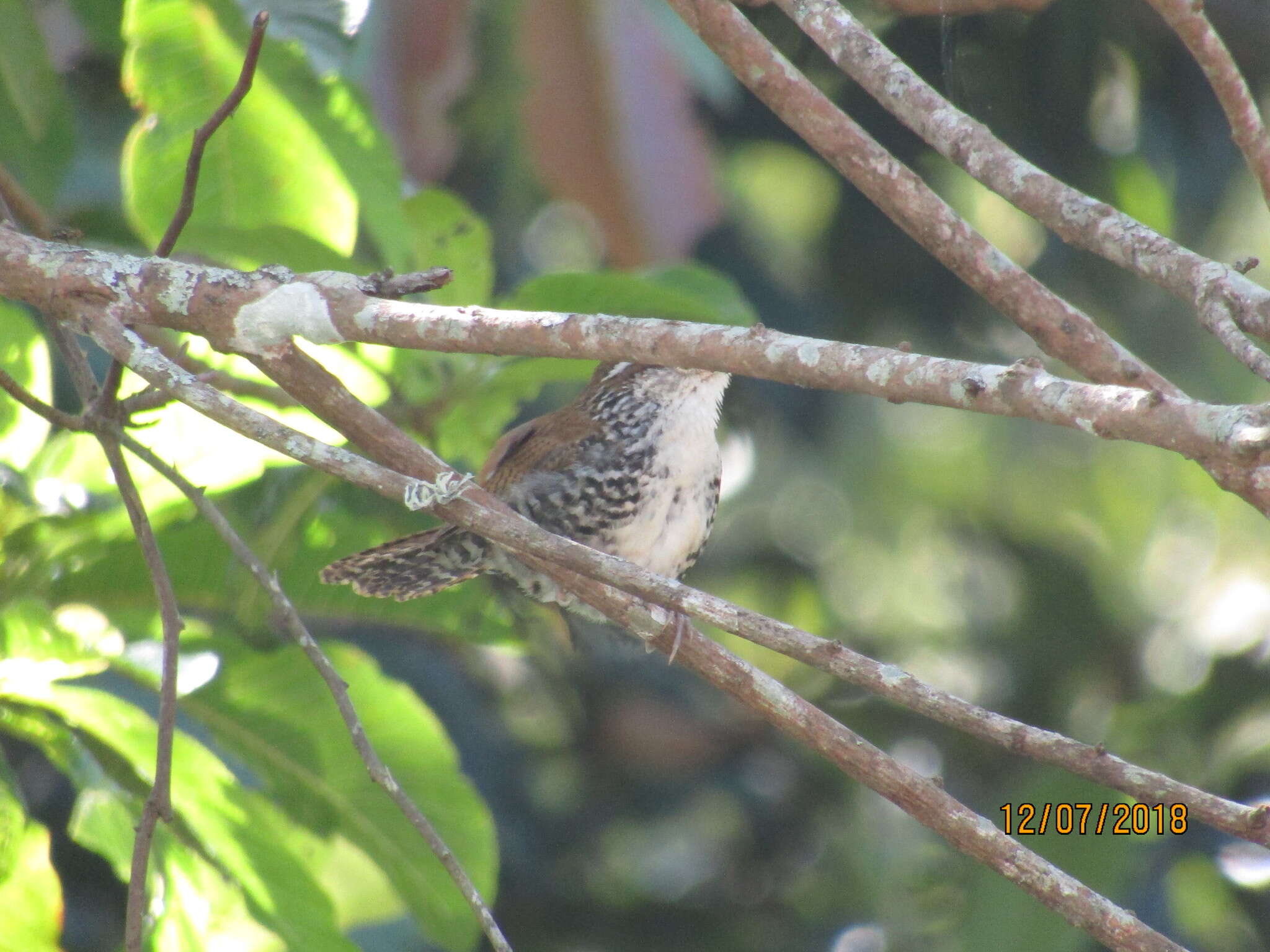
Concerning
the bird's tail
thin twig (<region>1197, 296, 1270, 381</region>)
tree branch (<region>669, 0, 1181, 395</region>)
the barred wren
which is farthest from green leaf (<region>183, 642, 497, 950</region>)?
thin twig (<region>1197, 296, 1270, 381</region>)

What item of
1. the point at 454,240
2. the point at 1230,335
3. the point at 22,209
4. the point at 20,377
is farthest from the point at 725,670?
the point at 22,209

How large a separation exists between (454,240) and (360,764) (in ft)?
4.18

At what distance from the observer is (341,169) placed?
306 cm

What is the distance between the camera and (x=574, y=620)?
12.6 feet

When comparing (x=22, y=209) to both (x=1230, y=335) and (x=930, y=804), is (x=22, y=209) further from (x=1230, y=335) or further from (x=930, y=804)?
(x=1230, y=335)

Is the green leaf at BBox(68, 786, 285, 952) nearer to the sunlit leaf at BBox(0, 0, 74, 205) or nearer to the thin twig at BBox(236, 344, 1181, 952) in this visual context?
the thin twig at BBox(236, 344, 1181, 952)

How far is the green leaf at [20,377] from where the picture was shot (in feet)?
9.30

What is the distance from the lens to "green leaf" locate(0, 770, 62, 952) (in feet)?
8.48

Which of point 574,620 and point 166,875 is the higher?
point 574,620

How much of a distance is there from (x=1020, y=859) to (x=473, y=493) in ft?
3.39

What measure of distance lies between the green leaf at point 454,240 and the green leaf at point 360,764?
934 mm

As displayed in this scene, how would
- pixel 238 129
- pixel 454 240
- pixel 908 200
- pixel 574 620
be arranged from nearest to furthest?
pixel 908 200
pixel 238 129
pixel 454 240
pixel 574 620

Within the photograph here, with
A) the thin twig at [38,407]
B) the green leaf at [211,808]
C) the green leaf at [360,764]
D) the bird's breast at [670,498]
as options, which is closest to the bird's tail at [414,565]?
the green leaf at [360,764]
